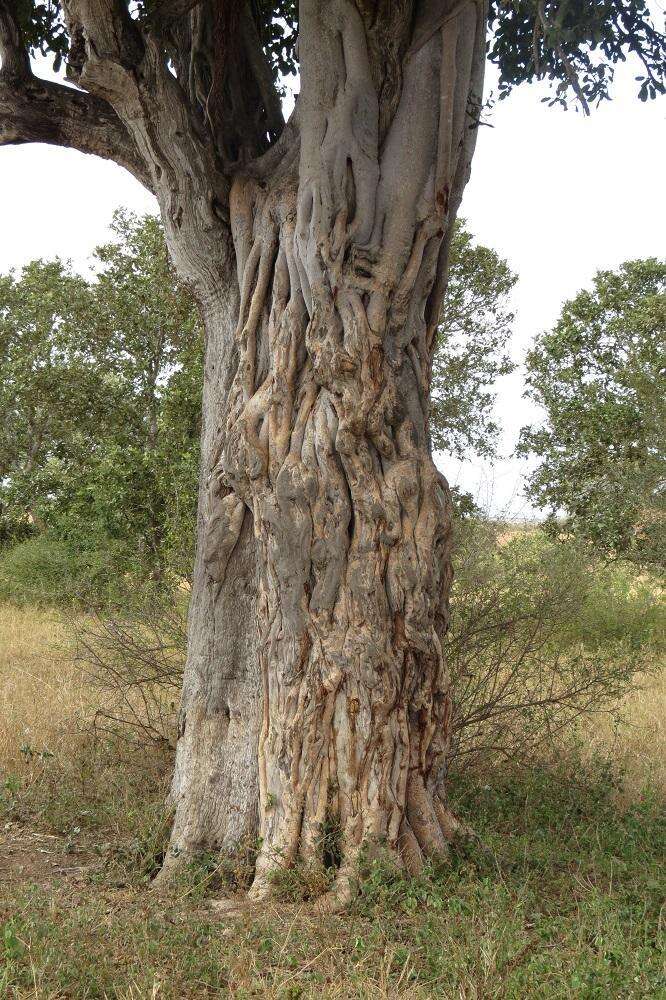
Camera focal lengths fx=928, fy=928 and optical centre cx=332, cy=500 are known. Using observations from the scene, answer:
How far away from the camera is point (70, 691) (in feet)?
28.0

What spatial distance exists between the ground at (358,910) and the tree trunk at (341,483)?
34cm

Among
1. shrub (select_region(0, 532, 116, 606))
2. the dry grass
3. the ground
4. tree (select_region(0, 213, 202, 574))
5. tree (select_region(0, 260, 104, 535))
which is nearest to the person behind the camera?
the ground

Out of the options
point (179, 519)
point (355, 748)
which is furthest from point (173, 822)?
point (179, 519)

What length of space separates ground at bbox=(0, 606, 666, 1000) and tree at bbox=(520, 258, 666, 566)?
22.9 feet

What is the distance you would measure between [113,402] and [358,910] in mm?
11842

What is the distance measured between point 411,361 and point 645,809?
322 cm

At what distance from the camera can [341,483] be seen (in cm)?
468

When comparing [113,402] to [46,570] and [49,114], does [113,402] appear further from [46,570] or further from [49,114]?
[49,114]

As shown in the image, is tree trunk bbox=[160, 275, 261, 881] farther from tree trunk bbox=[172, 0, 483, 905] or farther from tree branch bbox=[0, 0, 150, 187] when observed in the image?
tree branch bbox=[0, 0, 150, 187]

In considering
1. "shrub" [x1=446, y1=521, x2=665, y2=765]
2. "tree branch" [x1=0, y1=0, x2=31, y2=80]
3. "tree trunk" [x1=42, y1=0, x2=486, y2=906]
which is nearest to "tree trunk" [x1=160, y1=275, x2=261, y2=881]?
"tree trunk" [x1=42, y1=0, x2=486, y2=906]

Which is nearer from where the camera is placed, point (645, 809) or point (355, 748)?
point (355, 748)

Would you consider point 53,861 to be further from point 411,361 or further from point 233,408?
point 411,361

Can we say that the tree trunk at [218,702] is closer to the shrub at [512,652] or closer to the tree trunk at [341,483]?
the tree trunk at [341,483]

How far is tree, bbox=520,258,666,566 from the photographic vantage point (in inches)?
516
